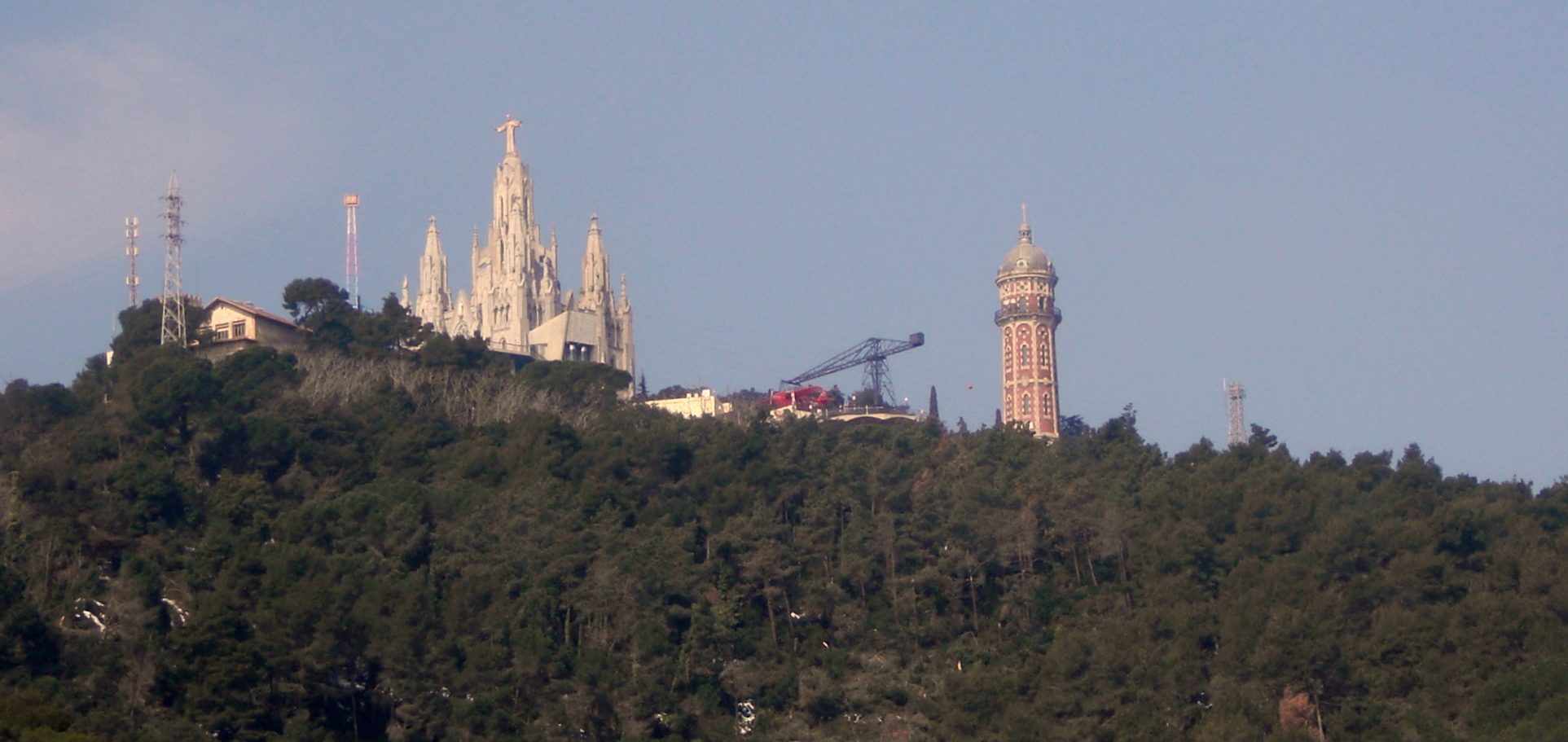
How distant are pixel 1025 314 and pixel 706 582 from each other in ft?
110

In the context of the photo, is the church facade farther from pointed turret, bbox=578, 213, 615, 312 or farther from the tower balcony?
the tower balcony

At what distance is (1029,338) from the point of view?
3034 inches

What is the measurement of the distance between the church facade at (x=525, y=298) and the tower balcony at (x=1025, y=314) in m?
13.6

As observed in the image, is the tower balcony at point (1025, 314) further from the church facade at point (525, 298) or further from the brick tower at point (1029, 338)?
the church facade at point (525, 298)

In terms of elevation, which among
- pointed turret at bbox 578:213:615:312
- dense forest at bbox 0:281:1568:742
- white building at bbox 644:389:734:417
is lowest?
dense forest at bbox 0:281:1568:742

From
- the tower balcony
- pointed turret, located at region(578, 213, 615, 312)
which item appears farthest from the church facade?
the tower balcony

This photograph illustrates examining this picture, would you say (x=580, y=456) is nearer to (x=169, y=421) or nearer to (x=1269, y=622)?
(x=169, y=421)

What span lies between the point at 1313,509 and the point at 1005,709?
12.3 m

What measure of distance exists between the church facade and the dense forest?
20548 mm

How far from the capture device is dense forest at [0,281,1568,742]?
3953cm

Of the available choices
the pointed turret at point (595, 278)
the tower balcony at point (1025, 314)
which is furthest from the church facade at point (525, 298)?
the tower balcony at point (1025, 314)

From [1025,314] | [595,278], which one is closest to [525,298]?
[595,278]

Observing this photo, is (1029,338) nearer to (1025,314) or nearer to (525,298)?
(1025,314)

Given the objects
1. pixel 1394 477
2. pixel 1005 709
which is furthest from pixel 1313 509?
pixel 1005 709
